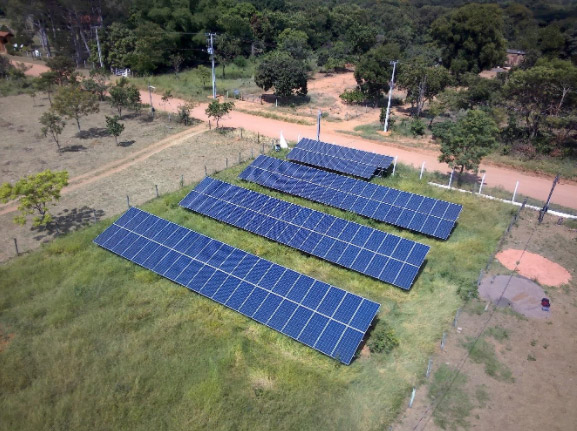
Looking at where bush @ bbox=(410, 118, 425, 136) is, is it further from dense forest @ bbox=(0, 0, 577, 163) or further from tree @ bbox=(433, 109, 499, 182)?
tree @ bbox=(433, 109, 499, 182)

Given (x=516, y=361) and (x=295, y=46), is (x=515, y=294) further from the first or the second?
(x=295, y=46)

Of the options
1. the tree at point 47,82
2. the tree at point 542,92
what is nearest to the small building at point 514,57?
the tree at point 542,92

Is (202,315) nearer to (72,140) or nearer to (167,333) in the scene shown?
(167,333)

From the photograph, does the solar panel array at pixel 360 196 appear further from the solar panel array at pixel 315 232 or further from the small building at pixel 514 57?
the small building at pixel 514 57

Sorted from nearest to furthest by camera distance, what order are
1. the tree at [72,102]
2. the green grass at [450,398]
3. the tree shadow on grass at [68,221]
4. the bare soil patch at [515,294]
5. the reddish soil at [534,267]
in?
the green grass at [450,398] → the bare soil patch at [515,294] → the reddish soil at [534,267] → the tree shadow on grass at [68,221] → the tree at [72,102]

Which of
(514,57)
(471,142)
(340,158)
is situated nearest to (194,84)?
(340,158)
